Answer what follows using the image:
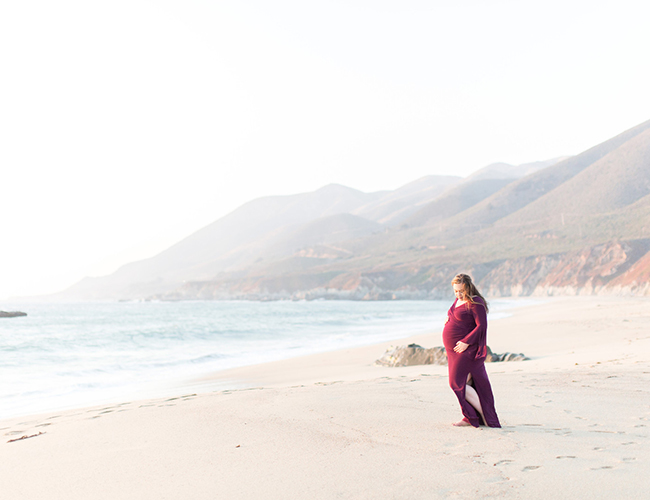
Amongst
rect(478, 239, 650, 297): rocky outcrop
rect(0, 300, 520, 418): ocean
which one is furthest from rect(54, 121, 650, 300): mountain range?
rect(0, 300, 520, 418): ocean

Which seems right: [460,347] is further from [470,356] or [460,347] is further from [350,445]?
[350,445]

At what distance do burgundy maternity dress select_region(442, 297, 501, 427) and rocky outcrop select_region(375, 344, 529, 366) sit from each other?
Result: 647 centimetres

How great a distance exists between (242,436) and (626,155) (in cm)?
12880

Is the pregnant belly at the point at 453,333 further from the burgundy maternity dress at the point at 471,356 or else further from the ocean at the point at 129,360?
the ocean at the point at 129,360

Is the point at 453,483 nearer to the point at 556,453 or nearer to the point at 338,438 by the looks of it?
the point at 556,453

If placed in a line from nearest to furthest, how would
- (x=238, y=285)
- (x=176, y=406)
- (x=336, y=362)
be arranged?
(x=176, y=406) < (x=336, y=362) < (x=238, y=285)

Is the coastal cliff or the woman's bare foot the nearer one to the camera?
the woman's bare foot

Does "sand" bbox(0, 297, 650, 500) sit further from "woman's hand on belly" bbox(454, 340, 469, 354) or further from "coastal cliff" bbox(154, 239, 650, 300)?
"coastal cliff" bbox(154, 239, 650, 300)

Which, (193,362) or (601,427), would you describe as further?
(193,362)

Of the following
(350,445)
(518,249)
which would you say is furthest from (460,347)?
(518,249)

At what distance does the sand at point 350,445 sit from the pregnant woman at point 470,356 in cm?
25

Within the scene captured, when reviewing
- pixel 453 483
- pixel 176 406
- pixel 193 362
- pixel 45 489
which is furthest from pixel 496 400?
pixel 193 362

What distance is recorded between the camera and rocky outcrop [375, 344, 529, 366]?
11.5 meters

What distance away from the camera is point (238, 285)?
152 m
